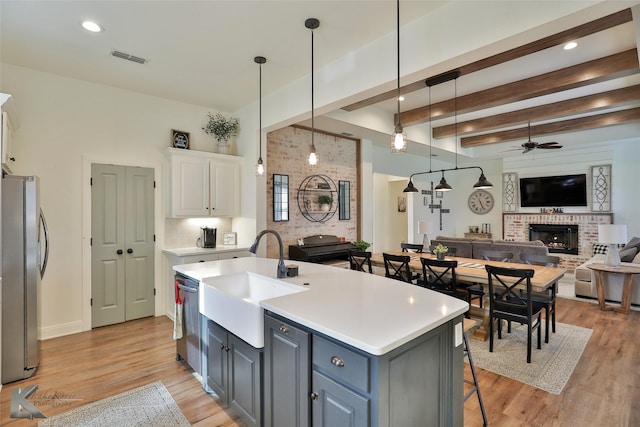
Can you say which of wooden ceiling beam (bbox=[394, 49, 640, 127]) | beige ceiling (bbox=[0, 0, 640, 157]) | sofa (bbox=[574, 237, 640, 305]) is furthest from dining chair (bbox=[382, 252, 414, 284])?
sofa (bbox=[574, 237, 640, 305])

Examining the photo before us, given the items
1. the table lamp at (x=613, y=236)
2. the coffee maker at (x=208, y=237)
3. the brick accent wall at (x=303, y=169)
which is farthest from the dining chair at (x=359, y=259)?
the table lamp at (x=613, y=236)

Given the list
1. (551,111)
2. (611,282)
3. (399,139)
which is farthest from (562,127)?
(399,139)

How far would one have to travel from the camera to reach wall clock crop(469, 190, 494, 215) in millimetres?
8969

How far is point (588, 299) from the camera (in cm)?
520

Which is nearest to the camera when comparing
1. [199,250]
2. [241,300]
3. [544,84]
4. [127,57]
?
[241,300]

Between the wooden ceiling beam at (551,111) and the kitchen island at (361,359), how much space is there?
195 inches

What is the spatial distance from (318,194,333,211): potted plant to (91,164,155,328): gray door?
2706mm

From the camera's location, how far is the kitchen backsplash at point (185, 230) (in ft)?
15.2

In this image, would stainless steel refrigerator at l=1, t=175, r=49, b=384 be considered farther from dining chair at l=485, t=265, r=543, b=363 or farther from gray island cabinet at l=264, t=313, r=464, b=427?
dining chair at l=485, t=265, r=543, b=363

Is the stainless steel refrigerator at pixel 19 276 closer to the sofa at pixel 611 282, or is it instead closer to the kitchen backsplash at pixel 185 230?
the kitchen backsplash at pixel 185 230

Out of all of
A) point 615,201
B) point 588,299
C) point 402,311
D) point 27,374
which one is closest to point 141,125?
point 27,374

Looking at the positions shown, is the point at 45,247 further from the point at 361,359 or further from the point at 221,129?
the point at 361,359

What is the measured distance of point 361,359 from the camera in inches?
51.9

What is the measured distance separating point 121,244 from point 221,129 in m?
2.16
